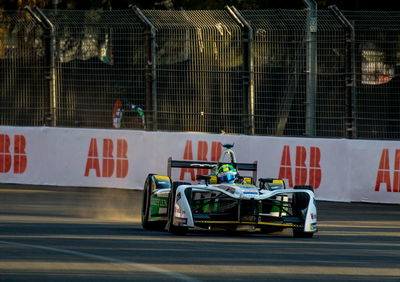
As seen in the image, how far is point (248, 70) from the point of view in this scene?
66.1ft

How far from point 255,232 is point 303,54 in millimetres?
6392

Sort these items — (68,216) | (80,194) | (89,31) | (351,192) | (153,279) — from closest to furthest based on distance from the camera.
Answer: (153,279) → (68,216) → (351,192) → (80,194) → (89,31)

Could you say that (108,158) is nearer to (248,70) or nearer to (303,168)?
(248,70)

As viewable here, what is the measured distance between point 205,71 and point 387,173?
4.50m

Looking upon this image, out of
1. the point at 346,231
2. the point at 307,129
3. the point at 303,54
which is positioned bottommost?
the point at 346,231

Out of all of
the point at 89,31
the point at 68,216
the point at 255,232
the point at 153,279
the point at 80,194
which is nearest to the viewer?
the point at 153,279

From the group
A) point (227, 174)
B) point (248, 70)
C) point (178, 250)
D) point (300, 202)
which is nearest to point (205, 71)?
point (248, 70)

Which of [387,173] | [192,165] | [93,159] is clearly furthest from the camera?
[93,159]

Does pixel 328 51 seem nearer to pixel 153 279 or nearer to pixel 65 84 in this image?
pixel 65 84

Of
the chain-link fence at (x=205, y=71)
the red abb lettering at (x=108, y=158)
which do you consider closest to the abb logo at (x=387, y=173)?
the chain-link fence at (x=205, y=71)

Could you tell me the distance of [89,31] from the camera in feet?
72.7

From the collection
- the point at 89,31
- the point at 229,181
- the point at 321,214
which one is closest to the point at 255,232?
the point at 229,181

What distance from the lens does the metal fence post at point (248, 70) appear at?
2003 centimetres

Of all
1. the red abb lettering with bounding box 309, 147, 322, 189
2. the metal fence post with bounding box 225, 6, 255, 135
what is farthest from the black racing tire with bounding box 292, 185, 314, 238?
the metal fence post with bounding box 225, 6, 255, 135
